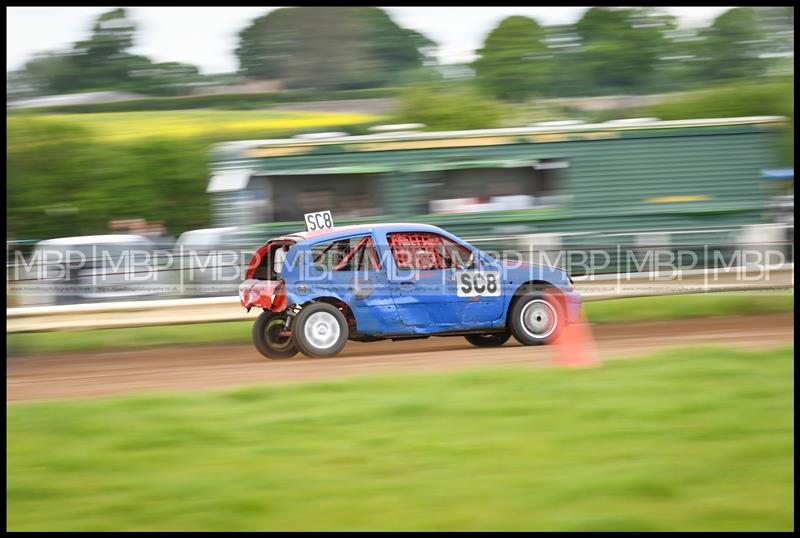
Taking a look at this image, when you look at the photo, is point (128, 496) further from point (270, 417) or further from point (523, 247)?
point (523, 247)

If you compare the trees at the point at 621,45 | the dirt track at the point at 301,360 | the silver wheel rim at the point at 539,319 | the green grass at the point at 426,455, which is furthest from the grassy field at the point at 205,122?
the green grass at the point at 426,455

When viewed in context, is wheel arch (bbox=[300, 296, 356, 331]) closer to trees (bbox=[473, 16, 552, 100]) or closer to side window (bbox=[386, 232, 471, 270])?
side window (bbox=[386, 232, 471, 270])

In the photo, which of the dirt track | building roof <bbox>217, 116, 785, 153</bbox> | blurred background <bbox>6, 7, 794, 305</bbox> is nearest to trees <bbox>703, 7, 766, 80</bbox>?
blurred background <bbox>6, 7, 794, 305</bbox>

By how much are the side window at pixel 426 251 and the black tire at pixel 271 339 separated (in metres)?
1.55

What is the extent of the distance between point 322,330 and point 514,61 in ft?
81.9

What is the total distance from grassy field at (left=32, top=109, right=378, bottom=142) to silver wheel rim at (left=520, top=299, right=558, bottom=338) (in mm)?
18802

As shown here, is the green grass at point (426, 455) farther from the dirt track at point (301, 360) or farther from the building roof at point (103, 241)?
the building roof at point (103, 241)

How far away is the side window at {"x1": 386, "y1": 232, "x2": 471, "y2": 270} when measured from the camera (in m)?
11.4

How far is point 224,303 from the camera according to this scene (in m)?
14.0

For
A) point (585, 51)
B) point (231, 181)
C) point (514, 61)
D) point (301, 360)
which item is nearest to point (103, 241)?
point (231, 181)

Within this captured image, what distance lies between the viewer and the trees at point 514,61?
34.0 metres

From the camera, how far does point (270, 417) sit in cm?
771

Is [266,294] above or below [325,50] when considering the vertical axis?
below

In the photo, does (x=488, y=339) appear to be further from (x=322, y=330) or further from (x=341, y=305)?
(x=322, y=330)
